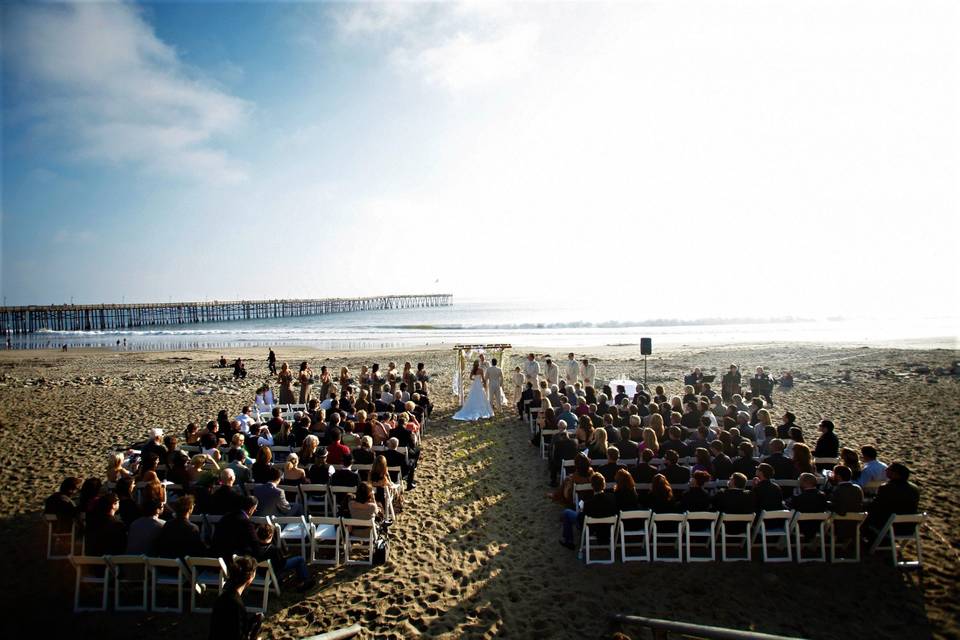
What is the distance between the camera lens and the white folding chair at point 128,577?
4.57 metres

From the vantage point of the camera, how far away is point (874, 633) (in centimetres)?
443

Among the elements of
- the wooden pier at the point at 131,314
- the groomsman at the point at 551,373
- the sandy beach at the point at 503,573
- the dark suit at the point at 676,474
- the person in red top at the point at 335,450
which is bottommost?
the sandy beach at the point at 503,573

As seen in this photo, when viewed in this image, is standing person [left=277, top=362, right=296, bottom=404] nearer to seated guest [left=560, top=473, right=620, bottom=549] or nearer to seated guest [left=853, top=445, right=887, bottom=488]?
seated guest [left=560, top=473, right=620, bottom=549]

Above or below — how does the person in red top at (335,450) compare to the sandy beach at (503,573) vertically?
above

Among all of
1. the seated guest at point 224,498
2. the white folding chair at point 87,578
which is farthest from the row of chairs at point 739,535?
the white folding chair at point 87,578

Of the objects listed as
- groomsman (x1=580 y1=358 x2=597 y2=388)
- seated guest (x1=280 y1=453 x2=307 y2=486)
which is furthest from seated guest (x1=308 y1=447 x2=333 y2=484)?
groomsman (x1=580 y1=358 x2=597 y2=388)

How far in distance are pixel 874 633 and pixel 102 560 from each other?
7.25 metres

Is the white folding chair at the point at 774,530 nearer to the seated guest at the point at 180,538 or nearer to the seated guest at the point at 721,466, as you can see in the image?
the seated guest at the point at 721,466

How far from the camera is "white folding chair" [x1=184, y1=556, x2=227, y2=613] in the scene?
173 inches

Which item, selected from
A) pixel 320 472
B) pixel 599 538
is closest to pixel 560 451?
pixel 599 538

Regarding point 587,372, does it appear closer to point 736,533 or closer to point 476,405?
point 476,405

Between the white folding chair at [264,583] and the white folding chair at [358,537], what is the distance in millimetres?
829

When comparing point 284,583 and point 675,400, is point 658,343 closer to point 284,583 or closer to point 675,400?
point 675,400

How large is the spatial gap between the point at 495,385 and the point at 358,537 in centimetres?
778
